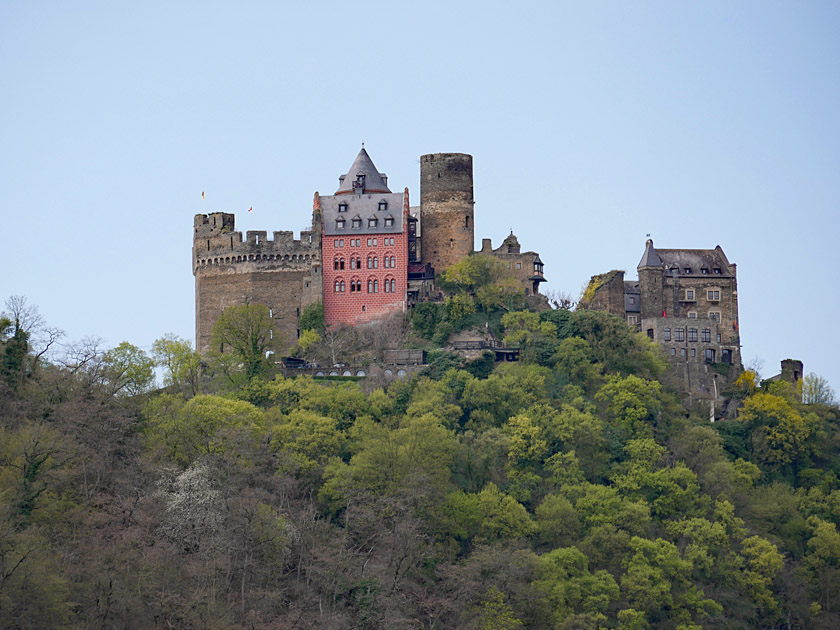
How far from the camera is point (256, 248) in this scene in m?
107

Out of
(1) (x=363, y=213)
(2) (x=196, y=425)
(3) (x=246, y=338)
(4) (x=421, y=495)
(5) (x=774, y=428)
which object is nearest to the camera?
(4) (x=421, y=495)

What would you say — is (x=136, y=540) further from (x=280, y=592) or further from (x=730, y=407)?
(x=730, y=407)

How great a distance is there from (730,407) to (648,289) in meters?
9.00

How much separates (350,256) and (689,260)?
20.9 metres

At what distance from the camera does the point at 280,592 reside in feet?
251

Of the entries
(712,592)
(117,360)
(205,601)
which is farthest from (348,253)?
(205,601)

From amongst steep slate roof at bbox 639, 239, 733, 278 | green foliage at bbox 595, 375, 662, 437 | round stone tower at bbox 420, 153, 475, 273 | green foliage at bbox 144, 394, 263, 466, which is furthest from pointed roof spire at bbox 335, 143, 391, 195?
green foliage at bbox 144, 394, 263, 466

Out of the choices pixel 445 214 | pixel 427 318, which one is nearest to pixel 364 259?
pixel 427 318

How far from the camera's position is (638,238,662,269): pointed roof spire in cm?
11081

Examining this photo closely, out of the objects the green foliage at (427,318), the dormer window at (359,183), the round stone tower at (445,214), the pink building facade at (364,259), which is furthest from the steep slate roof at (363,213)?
the green foliage at (427,318)

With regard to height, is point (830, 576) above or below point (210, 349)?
below

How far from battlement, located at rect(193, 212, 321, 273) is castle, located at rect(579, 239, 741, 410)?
667 inches

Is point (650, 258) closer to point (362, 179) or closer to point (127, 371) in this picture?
point (362, 179)

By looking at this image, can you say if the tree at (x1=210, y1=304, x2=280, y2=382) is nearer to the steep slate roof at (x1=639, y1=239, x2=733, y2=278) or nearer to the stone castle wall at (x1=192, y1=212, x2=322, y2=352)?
the stone castle wall at (x1=192, y1=212, x2=322, y2=352)
